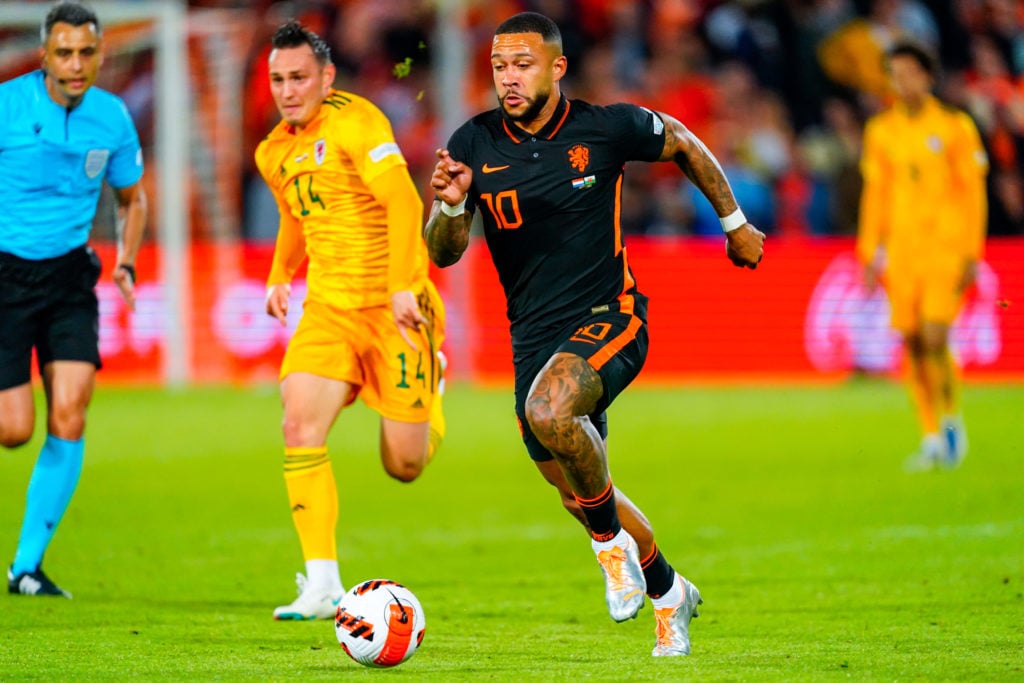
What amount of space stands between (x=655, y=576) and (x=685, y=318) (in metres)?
14.1

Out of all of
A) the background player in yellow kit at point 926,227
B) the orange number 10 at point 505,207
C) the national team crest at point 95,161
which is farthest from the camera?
the background player in yellow kit at point 926,227

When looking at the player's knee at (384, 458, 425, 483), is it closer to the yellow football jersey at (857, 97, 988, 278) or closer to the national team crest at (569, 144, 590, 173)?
the national team crest at (569, 144, 590, 173)

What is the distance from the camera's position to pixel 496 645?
22.6ft

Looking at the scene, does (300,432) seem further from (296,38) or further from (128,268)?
(296,38)

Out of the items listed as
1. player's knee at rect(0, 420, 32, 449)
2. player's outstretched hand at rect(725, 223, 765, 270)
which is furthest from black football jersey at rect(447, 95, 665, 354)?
player's knee at rect(0, 420, 32, 449)

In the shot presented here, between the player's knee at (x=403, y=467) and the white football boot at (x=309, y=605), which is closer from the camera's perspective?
the white football boot at (x=309, y=605)

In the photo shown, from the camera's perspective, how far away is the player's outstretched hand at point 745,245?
268 inches

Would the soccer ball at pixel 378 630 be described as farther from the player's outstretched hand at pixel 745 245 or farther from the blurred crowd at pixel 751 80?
the blurred crowd at pixel 751 80

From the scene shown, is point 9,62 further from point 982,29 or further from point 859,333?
point 982,29

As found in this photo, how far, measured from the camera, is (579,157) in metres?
6.80

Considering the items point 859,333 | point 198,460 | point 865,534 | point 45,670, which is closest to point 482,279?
point 859,333

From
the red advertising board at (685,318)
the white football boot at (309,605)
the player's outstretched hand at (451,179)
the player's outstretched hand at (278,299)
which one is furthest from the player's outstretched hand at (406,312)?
the red advertising board at (685,318)

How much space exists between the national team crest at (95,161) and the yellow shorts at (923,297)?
23.4 ft

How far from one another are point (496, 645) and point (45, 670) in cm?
176
